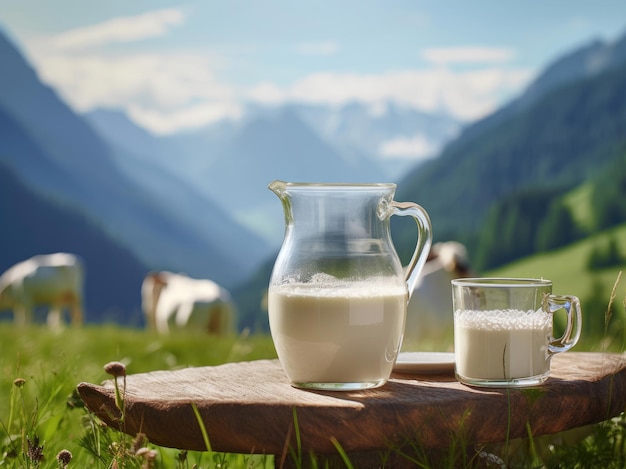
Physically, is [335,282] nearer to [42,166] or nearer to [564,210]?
[564,210]

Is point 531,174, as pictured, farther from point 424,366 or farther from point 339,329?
point 339,329

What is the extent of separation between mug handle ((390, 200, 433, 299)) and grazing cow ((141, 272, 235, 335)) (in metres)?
6.48

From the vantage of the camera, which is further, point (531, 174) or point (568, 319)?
point (531, 174)

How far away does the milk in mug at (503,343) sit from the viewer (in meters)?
1.72

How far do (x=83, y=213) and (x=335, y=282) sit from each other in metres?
32.9

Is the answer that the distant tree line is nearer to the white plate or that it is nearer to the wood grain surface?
the white plate

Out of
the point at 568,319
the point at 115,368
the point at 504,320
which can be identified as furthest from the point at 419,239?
the point at 115,368

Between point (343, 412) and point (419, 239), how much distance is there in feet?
1.76

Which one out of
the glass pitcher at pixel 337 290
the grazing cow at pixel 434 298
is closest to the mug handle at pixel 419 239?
the glass pitcher at pixel 337 290

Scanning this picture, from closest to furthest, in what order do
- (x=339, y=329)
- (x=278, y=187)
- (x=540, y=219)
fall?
(x=339, y=329), (x=278, y=187), (x=540, y=219)

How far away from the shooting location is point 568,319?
1826mm

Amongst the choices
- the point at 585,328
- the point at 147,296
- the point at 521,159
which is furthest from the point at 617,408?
the point at 521,159

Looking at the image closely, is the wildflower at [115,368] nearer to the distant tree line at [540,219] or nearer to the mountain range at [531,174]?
the mountain range at [531,174]

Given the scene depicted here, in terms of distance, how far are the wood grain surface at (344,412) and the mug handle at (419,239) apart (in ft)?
0.81
